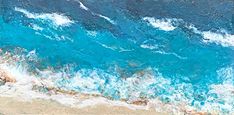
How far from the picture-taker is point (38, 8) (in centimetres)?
399

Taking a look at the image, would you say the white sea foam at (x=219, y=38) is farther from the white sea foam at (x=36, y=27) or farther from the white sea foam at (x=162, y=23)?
the white sea foam at (x=36, y=27)

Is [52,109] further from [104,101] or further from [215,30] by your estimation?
[215,30]

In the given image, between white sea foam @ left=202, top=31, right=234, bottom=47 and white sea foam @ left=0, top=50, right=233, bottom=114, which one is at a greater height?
white sea foam @ left=202, top=31, right=234, bottom=47

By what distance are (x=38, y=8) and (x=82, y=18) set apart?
282mm

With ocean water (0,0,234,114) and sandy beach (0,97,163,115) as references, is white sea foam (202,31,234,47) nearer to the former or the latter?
ocean water (0,0,234,114)

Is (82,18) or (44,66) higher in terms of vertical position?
(82,18)

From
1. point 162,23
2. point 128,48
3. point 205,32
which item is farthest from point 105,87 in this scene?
point 205,32

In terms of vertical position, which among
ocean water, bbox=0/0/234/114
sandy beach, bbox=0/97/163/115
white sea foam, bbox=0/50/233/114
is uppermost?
ocean water, bbox=0/0/234/114

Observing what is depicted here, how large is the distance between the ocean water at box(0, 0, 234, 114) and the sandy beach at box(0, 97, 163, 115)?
0.08 metres

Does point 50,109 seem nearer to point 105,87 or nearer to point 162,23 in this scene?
point 105,87

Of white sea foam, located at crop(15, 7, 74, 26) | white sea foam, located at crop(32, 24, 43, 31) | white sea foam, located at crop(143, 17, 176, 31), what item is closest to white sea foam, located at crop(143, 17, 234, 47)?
white sea foam, located at crop(143, 17, 176, 31)

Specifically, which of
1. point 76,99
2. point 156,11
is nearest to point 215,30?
point 156,11

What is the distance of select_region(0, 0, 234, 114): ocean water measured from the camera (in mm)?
3916

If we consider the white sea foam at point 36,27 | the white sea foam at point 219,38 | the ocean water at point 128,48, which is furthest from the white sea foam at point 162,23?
the white sea foam at point 36,27
